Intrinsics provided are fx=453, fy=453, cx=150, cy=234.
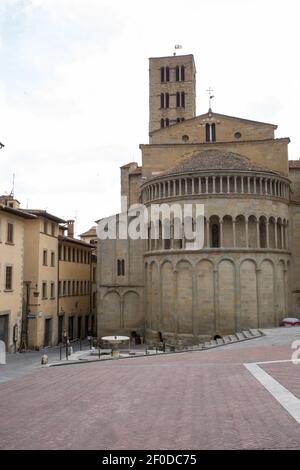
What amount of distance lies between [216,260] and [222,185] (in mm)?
5867

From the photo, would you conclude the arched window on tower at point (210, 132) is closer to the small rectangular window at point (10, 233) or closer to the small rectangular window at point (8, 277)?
the small rectangular window at point (10, 233)

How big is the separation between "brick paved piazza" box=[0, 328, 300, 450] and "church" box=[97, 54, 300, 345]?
1525 centimetres

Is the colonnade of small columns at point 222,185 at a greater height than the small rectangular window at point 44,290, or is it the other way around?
the colonnade of small columns at point 222,185

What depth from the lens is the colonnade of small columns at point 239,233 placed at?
35375mm

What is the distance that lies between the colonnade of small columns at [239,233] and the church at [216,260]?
80mm

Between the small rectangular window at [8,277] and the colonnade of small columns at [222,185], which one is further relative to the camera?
the colonnade of small columns at [222,185]

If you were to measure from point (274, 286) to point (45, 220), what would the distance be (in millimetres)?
19775

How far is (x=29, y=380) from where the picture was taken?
17547 mm

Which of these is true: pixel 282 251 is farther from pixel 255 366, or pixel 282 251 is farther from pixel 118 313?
pixel 255 366

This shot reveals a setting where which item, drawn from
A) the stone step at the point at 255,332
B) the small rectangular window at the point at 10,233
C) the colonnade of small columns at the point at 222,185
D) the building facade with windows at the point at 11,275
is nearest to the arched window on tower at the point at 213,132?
the colonnade of small columns at the point at 222,185

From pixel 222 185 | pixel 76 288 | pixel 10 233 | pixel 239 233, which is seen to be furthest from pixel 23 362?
pixel 76 288

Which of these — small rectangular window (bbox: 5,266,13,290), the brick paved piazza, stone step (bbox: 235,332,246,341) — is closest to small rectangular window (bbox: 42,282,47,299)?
small rectangular window (bbox: 5,266,13,290)

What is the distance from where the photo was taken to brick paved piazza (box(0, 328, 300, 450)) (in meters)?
9.19
